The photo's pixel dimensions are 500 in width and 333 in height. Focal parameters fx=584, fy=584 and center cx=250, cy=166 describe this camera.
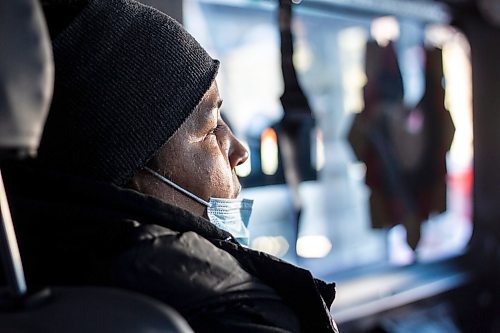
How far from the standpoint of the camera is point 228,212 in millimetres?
944

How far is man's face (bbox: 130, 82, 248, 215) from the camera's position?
0.84 metres

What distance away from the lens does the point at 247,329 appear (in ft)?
1.90

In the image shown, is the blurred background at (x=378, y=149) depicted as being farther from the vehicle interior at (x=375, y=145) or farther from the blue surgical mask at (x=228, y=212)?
the blue surgical mask at (x=228, y=212)

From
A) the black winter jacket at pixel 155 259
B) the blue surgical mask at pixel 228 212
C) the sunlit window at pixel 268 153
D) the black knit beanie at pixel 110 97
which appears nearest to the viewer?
the black winter jacket at pixel 155 259

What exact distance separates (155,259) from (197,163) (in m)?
0.33

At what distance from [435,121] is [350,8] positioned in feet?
2.24

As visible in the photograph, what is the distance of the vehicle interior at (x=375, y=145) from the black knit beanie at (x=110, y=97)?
0.86 m

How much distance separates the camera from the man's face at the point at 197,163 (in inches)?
33.2

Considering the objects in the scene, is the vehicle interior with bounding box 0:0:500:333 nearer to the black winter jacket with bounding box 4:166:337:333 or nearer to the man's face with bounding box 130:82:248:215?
the man's face with bounding box 130:82:248:215

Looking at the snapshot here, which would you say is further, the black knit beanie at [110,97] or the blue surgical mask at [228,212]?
the blue surgical mask at [228,212]

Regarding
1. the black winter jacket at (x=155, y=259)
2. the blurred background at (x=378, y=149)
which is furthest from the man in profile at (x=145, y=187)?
the blurred background at (x=378, y=149)

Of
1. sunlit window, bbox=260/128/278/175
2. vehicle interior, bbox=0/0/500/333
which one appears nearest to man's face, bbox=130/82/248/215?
vehicle interior, bbox=0/0/500/333

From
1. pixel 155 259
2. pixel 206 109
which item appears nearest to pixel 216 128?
pixel 206 109

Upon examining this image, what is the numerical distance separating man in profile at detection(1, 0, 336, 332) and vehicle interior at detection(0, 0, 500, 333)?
32.1 inches
